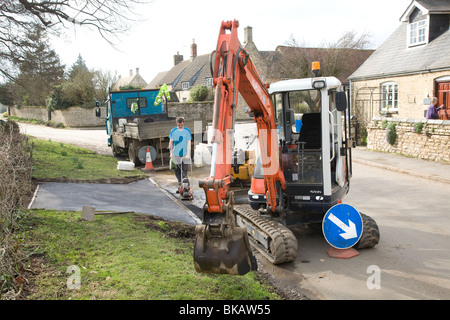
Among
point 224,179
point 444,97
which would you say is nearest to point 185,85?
point 444,97

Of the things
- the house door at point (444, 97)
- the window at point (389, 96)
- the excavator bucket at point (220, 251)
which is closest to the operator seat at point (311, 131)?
the excavator bucket at point (220, 251)

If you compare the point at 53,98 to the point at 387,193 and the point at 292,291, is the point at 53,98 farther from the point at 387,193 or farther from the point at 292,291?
the point at 292,291

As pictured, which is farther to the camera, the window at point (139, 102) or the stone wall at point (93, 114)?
the stone wall at point (93, 114)

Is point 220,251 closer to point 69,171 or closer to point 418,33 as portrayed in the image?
point 69,171

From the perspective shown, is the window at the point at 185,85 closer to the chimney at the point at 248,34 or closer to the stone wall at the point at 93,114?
the chimney at the point at 248,34

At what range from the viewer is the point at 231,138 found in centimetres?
440

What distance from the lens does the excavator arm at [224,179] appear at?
3887 millimetres

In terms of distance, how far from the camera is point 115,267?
4816mm

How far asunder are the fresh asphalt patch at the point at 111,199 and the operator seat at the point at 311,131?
268 cm

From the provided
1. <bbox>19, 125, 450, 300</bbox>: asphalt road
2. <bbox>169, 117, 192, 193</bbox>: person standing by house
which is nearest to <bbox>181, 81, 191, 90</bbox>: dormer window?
<bbox>169, 117, 192, 193</bbox>: person standing by house

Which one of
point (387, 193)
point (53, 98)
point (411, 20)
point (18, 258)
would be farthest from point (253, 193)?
point (53, 98)

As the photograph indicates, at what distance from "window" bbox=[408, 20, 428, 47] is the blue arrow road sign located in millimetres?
16853

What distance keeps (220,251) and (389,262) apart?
316cm
